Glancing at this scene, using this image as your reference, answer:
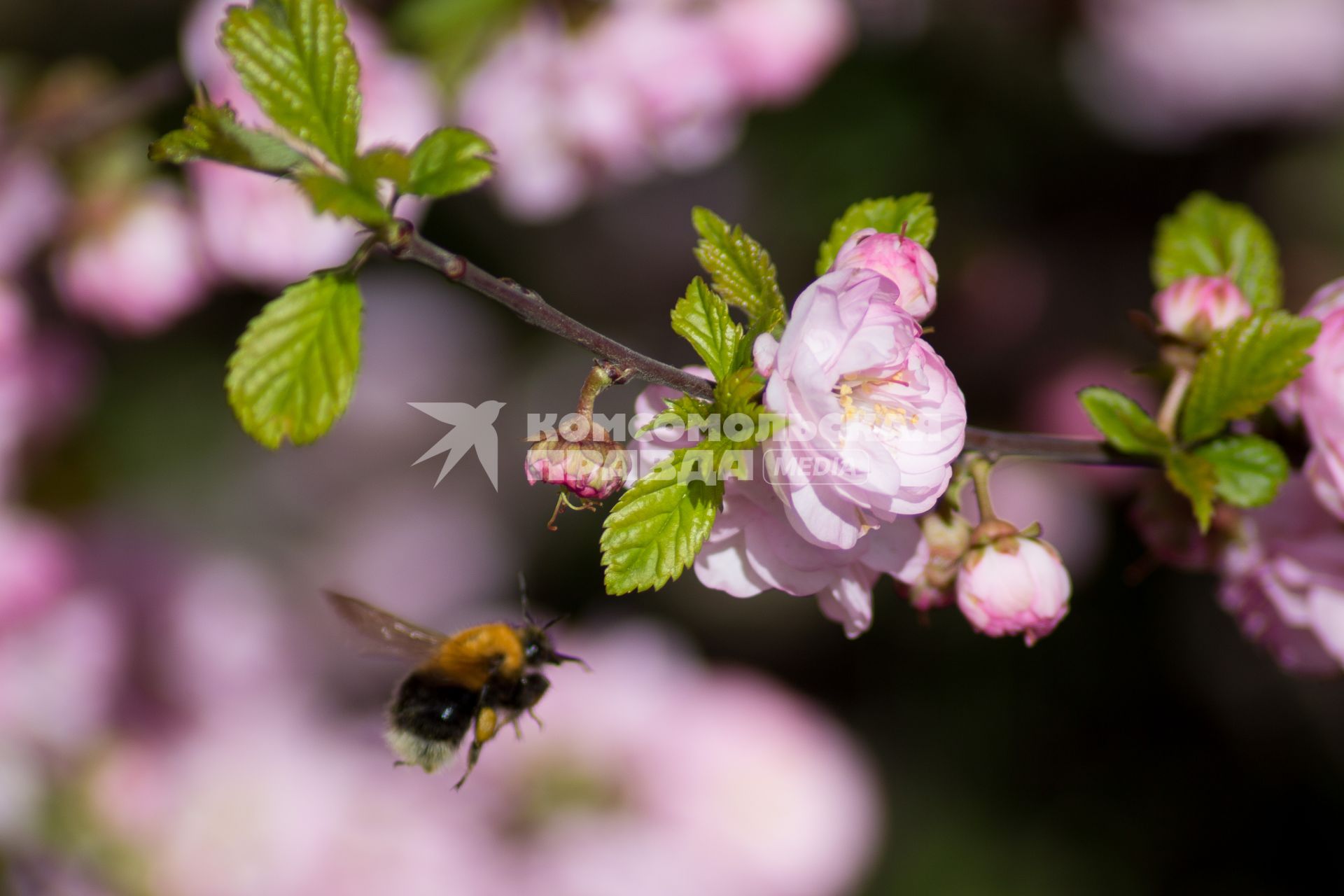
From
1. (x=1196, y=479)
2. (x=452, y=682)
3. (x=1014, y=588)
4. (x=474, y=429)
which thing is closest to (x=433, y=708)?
(x=452, y=682)

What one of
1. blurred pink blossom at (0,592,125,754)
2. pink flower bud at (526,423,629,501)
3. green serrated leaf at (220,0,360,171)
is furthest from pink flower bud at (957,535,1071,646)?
blurred pink blossom at (0,592,125,754)

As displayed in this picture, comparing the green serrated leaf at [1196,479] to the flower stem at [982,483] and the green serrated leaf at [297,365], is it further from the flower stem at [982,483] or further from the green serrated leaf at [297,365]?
the green serrated leaf at [297,365]

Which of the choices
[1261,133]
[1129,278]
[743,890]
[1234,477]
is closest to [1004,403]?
[1129,278]

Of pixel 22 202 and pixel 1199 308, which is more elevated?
pixel 1199 308

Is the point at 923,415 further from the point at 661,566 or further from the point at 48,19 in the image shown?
the point at 48,19

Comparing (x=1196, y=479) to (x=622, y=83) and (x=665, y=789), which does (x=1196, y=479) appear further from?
(x=665, y=789)

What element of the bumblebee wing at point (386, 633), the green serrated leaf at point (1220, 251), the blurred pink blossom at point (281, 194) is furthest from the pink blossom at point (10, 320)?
the green serrated leaf at point (1220, 251)
